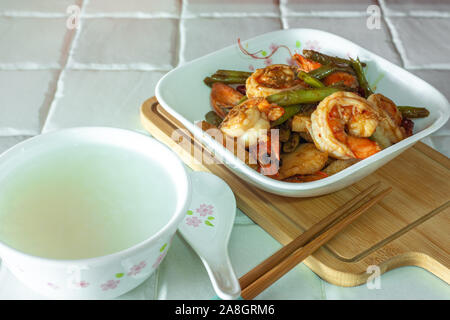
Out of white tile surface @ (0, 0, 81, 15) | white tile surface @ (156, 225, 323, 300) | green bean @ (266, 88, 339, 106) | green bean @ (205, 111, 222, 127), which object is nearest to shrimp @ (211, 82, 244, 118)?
green bean @ (205, 111, 222, 127)

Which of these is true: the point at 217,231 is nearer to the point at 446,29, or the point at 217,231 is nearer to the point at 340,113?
the point at 340,113

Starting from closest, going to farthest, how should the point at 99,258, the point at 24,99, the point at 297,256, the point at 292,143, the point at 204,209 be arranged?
the point at 99,258 < the point at 297,256 < the point at 204,209 < the point at 292,143 < the point at 24,99

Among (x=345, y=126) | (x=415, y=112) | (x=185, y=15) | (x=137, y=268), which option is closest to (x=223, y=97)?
(x=345, y=126)

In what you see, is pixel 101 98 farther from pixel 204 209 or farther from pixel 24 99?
pixel 204 209

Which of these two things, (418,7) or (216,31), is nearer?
(216,31)

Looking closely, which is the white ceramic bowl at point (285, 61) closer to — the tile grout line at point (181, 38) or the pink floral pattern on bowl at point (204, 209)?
the pink floral pattern on bowl at point (204, 209)

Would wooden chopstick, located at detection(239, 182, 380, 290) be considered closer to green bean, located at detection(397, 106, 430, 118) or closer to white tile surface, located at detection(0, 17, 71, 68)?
green bean, located at detection(397, 106, 430, 118)

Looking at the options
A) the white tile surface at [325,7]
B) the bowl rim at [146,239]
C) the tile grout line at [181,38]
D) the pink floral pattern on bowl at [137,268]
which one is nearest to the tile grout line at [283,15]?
the white tile surface at [325,7]

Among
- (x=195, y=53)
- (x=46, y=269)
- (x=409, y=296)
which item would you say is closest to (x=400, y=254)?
(x=409, y=296)
